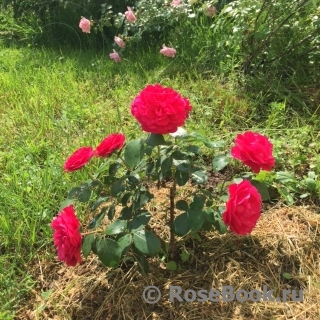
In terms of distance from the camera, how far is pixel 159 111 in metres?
1.23

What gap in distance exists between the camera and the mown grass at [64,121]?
5.86ft

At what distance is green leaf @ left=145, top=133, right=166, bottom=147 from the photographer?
132cm

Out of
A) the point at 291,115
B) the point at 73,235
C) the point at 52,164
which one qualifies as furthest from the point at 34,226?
the point at 291,115

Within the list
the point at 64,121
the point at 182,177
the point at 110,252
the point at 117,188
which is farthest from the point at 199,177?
the point at 64,121

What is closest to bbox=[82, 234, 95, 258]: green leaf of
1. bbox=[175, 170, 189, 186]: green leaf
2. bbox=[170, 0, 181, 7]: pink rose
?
bbox=[175, 170, 189, 186]: green leaf

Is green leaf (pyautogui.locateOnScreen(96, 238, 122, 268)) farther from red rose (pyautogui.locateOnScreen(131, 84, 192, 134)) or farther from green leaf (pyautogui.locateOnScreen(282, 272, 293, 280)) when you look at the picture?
green leaf (pyautogui.locateOnScreen(282, 272, 293, 280))

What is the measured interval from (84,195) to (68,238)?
0.73 ft

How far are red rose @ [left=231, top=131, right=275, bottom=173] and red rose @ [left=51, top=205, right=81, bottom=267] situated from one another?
1.83 feet

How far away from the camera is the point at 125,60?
3.34m

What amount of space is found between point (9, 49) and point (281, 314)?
3569 mm

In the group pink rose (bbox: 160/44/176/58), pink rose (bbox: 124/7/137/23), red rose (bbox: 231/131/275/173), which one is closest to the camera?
red rose (bbox: 231/131/275/173)

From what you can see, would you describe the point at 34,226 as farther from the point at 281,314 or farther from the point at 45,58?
the point at 45,58

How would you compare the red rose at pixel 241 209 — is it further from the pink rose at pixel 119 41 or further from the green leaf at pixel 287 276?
the pink rose at pixel 119 41

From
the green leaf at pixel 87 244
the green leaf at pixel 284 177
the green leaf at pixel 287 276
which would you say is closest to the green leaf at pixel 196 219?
the green leaf at pixel 87 244
